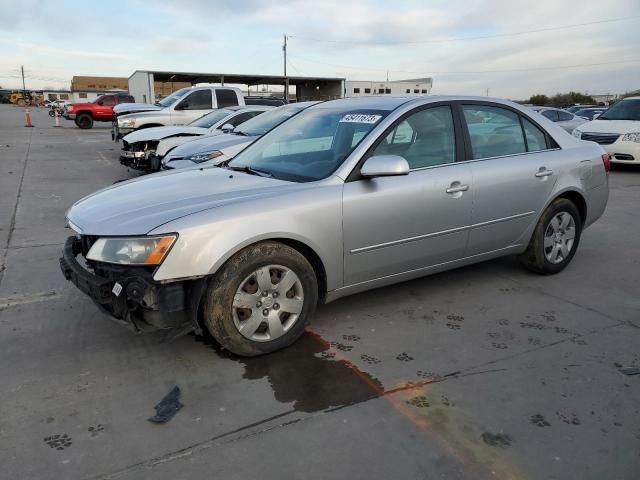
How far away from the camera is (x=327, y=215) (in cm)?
334

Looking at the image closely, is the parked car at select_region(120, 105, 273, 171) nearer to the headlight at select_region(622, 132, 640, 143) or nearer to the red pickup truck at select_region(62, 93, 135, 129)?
the headlight at select_region(622, 132, 640, 143)

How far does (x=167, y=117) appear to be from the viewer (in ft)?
46.5

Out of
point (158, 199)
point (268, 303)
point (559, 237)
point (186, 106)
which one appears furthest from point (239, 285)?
point (186, 106)

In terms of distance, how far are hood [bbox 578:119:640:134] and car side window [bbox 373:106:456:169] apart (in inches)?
379

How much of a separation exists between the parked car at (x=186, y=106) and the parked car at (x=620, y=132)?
30.5 ft

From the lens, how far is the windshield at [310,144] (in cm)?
368

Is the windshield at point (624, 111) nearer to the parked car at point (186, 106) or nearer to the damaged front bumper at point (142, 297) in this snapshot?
A: the parked car at point (186, 106)

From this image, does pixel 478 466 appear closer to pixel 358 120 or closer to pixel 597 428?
pixel 597 428

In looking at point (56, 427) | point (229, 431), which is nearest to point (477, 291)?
point (229, 431)

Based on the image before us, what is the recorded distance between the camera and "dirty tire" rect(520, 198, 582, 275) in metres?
4.60

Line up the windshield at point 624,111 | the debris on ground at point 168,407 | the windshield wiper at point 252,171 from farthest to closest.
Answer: the windshield at point 624,111, the windshield wiper at point 252,171, the debris on ground at point 168,407

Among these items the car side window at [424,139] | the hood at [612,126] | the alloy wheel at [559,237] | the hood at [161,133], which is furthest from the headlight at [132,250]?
the hood at [612,126]

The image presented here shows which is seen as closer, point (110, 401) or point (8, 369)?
point (110, 401)

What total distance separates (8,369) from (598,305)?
4245 mm
